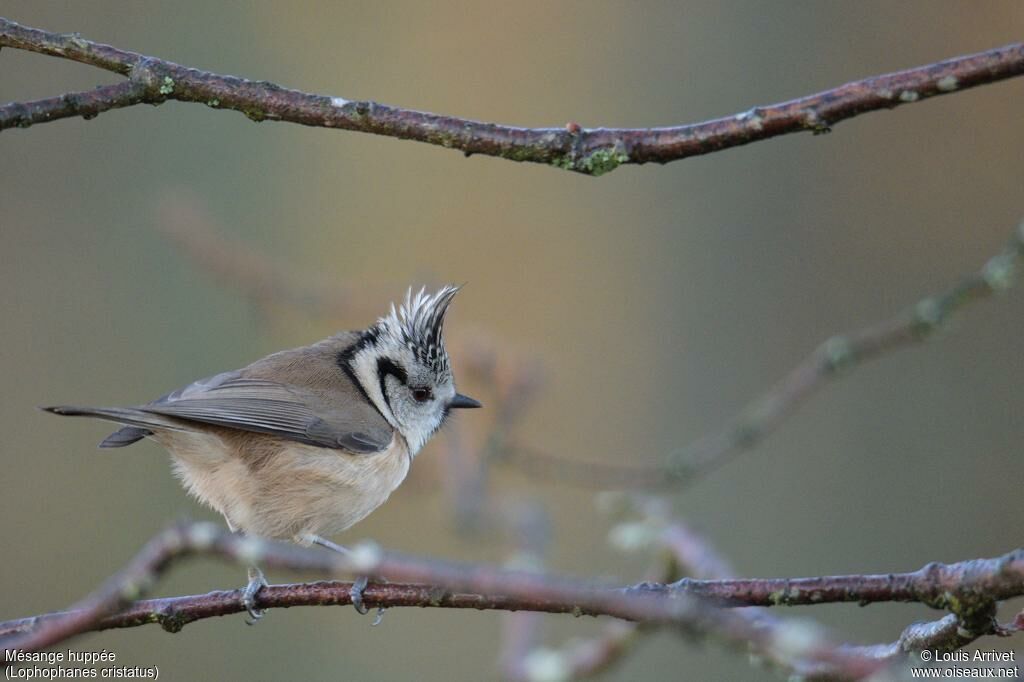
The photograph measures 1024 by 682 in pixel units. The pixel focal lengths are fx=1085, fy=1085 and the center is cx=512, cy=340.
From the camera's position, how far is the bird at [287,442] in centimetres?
313

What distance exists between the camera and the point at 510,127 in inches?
78.5

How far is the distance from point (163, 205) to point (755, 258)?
2.94 meters

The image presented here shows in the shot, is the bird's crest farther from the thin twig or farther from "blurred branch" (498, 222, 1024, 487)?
the thin twig

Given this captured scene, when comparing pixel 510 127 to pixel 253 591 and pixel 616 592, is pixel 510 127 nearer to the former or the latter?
pixel 616 592

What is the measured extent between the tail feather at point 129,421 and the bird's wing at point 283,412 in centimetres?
7

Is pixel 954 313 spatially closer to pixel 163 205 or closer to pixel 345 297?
pixel 345 297

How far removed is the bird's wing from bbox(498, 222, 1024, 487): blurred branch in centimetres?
46

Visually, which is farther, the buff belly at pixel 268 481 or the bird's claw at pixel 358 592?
the buff belly at pixel 268 481

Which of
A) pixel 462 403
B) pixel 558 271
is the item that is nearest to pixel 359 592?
pixel 462 403

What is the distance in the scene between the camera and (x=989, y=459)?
4996mm

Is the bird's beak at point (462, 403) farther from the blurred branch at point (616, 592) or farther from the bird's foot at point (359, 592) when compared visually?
the blurred branch at point (616, 592)

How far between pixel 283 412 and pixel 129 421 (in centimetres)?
59

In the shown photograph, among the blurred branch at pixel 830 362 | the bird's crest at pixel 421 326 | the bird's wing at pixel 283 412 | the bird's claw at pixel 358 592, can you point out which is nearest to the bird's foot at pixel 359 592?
the bird's claw at pixel 358 592

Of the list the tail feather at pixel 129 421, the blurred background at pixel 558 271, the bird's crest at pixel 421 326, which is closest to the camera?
the tail feather at pixel 129 421
